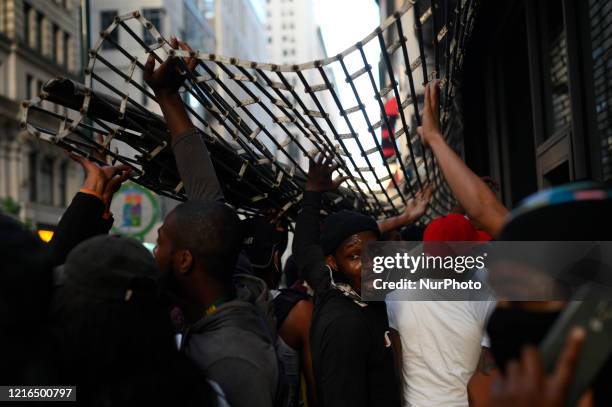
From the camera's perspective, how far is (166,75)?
9.63 feet

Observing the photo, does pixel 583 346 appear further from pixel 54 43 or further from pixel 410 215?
pixel 54 43

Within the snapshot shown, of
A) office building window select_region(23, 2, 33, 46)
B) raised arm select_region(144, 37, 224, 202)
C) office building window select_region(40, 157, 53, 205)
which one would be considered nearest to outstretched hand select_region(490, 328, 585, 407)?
raised arm select_region(144, 37, 224, 202)

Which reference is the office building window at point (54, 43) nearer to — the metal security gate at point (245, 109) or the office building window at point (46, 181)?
the office building window at point (46, 181)

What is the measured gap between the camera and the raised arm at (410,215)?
4.86 metres

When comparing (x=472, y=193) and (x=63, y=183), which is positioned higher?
(x=63, y=183)

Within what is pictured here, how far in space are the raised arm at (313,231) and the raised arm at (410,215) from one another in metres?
0.79

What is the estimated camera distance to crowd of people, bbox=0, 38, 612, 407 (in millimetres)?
1295

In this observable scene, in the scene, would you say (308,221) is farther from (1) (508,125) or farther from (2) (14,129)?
(2) (14,129)

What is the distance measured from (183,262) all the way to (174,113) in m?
0.79

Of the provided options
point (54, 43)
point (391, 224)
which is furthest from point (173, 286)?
point (54, 43)

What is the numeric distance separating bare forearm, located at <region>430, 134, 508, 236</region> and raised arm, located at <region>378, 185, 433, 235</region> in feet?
8.58

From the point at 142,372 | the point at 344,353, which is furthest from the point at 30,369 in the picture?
the point at 344,353

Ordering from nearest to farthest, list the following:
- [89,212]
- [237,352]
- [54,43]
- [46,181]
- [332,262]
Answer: [237,352] → [89,212] → [332,262] → [46,181] → [54,43]

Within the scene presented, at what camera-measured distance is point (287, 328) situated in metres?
3.70
